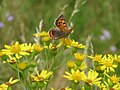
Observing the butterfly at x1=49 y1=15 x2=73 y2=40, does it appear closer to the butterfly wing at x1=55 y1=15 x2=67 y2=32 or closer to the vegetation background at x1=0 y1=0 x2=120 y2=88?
the butterfly wing at x1=55 y1=15 x2=67 y2=32

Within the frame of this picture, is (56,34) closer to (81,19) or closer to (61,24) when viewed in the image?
(61,24)

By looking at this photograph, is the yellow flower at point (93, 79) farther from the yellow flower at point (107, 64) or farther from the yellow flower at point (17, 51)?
the yellow flower at point (17, 51)

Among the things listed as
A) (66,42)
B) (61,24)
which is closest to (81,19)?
(66,42)

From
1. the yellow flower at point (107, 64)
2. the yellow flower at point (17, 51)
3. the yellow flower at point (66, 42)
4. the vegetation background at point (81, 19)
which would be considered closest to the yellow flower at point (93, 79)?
the yellow flower at point (107, 64)

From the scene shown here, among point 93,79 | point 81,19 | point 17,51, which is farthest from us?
point 81,19

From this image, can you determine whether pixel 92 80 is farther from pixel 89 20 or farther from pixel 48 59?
pixel 89 20

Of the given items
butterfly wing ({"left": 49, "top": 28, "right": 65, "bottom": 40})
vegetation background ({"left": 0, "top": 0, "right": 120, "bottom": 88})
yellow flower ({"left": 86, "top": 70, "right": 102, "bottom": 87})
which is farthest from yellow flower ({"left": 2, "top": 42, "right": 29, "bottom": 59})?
vegetation background ({"left": 0, "top": 0, "right": 120, "bottom": 88})

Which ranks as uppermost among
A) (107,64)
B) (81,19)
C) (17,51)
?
(81,19)

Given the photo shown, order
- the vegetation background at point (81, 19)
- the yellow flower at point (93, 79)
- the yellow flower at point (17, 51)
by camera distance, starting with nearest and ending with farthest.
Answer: the yellow flower at point (93, 79), the yellow flower at point (17, 51), the vegetation background at point (81, 19)

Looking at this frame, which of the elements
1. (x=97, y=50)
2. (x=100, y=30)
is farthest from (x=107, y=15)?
(x=97, y=50)
